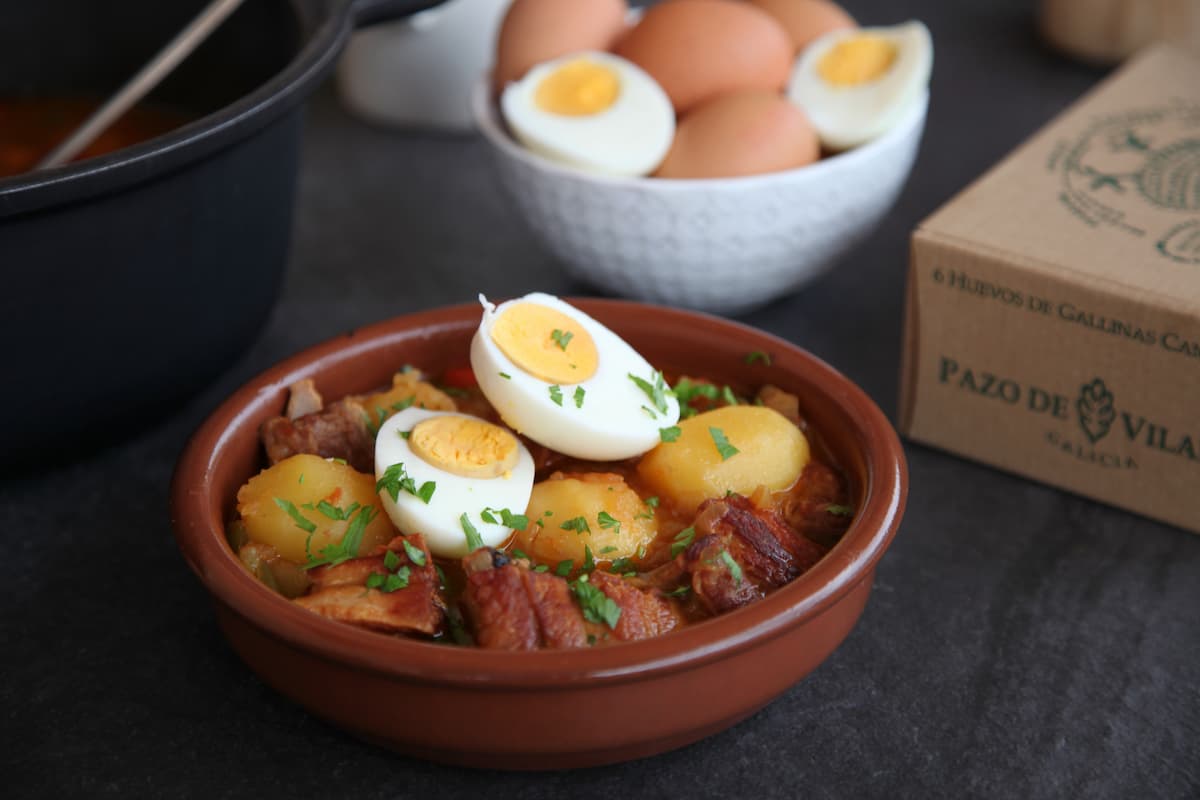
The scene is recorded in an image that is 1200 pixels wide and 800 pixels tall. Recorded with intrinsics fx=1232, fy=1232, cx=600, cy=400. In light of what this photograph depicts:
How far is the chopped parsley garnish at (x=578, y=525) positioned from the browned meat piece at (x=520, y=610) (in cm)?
8

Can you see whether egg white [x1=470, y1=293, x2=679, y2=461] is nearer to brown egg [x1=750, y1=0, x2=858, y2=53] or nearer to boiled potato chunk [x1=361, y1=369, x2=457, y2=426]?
boiled potato chunk [x1=361, y1=369, x2=457, y2=426]

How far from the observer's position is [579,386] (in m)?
1.21

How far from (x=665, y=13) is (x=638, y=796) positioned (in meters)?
1.08

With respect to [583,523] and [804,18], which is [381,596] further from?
[804,18]

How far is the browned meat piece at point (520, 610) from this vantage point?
3.26 ft

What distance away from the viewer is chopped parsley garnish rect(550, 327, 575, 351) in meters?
1.24

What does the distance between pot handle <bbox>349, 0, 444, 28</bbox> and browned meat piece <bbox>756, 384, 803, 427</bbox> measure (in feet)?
2.11

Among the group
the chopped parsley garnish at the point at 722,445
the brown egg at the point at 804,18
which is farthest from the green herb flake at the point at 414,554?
the brown egg at the point at 804,18

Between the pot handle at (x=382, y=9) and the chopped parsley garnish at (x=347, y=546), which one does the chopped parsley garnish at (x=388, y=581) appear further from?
the pot handle at (x=382, y=9)

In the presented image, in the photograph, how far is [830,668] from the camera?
1.23 m

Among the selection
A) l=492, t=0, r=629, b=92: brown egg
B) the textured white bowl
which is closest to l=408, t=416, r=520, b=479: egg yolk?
the textured white bowl

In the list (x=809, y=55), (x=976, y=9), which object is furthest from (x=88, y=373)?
(x=976, y=9)

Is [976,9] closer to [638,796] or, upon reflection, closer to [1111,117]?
[1111,117]

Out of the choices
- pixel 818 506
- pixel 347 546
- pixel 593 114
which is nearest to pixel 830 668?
pixel 818 506
